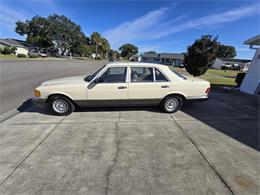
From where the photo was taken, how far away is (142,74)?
506cm

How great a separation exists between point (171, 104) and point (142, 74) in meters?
1.35

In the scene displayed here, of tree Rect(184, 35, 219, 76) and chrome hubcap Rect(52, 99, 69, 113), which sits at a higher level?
tree Rect(184, 35, 219, 76)

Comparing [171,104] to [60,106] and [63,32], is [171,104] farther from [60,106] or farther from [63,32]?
[63,32]

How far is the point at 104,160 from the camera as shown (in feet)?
9.68

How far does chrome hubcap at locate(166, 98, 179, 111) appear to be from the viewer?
5257mm

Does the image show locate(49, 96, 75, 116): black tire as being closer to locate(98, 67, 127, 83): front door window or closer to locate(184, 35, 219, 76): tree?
locate(98, 67, 127, 83): front door window

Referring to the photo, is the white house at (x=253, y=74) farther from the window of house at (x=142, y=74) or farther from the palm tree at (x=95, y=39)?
the palm tree at (x=95, y=39)

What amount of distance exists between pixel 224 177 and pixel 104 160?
198cm

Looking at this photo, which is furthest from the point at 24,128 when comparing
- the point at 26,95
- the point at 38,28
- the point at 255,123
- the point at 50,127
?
the point at 38,28

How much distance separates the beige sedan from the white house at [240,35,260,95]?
19.4 feet

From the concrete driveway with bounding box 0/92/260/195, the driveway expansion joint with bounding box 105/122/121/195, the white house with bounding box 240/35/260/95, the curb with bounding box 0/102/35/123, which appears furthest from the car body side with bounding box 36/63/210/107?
the white house with bounding box 240/35/260/95

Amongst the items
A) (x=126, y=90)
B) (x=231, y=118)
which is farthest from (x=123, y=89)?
(x=231, y=118)

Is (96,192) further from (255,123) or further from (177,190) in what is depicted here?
(255,123)

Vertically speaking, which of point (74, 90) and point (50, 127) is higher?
point (74, 90)
